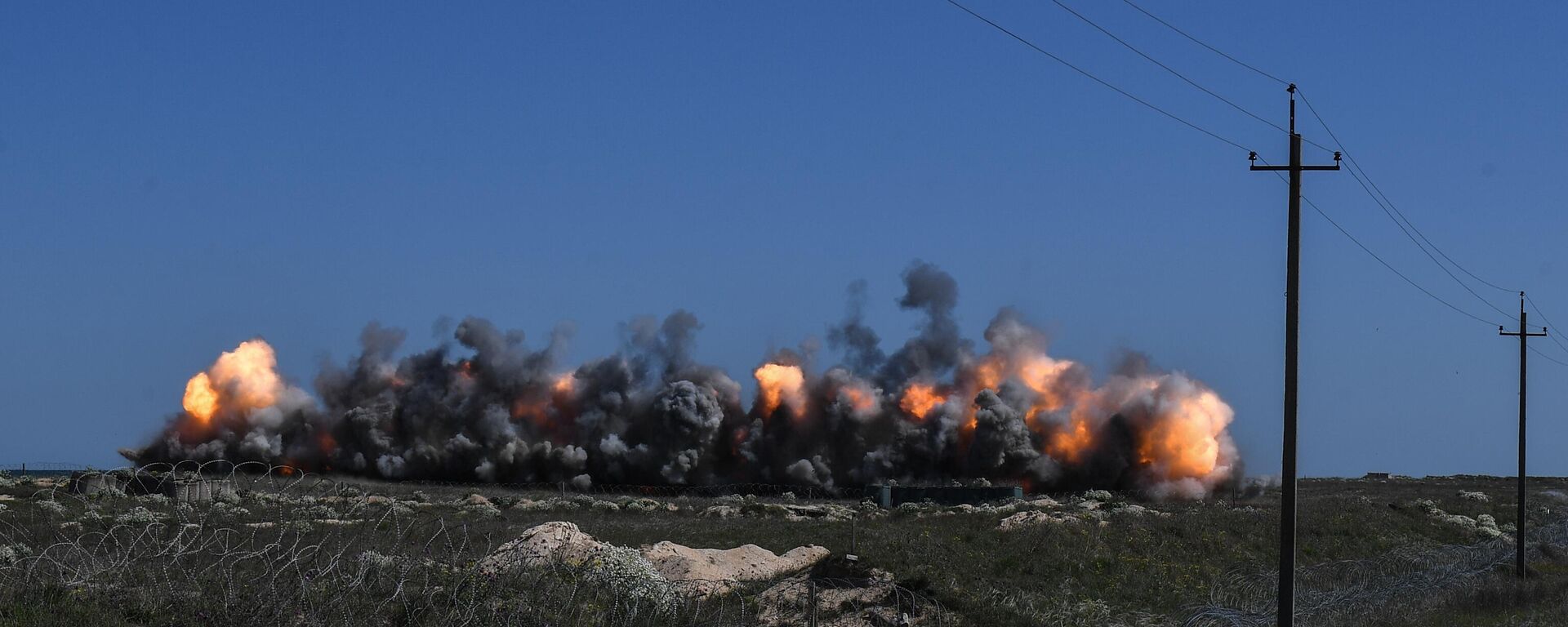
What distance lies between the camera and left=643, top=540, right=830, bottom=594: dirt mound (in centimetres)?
3197

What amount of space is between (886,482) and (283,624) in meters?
79.0

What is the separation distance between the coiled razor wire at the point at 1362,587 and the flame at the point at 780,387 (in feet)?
192

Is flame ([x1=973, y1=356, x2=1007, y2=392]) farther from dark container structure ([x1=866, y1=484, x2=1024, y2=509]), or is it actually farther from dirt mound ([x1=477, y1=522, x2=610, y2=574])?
dirt mound ([x1=477, y1=522, x2=610, y2=574])

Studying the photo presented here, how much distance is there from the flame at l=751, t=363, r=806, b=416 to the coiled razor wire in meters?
58.4

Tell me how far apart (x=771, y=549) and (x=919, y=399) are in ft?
202

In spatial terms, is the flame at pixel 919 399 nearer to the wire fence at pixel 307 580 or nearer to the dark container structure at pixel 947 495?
the dark container structure at pixel 947 495

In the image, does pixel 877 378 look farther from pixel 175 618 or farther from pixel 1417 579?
Result: pixel 175 618

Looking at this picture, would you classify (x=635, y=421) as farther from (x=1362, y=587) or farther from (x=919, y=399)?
(x=1362, y=587)

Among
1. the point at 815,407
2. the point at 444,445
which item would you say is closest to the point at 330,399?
the point at 444,445

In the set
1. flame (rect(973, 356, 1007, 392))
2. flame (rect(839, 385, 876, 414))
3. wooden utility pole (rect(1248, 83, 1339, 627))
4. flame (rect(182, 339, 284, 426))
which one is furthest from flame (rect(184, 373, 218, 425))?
wooden utility pole (rect(1248, 83, 1339, 627))

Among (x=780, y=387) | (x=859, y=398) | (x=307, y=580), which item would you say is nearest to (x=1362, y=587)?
(x=307, y=580)

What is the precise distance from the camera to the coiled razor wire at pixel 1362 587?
26.7 metres

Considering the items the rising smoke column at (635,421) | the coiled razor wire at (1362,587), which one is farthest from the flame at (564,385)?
the coiled razor wire at (1362,587)

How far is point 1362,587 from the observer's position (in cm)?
3148
